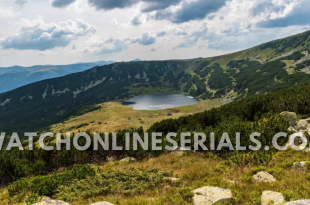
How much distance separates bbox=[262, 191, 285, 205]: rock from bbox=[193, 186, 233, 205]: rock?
125 centimetres

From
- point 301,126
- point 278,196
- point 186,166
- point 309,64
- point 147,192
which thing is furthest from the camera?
point 309,64

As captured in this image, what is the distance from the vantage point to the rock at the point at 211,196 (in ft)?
27.9

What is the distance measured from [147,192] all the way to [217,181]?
3801mm

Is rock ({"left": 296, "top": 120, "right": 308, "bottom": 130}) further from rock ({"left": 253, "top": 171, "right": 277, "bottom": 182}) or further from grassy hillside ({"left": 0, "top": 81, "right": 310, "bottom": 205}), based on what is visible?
rock ({"left": 253, "top": 171, "right": 277, "bottom": 182})

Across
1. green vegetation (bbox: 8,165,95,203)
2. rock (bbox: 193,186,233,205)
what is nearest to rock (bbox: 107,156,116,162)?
green vegetation (bbox: 8,165,95,203)

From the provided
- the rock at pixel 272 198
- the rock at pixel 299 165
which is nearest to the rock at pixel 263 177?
the rock at pixel 299 165

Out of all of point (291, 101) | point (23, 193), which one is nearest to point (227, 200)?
point (23, 193)

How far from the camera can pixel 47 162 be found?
2122 centimetres

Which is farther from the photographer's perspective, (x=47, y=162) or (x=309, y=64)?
(x=309, y=64)

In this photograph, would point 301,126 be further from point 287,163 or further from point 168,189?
point 168,189

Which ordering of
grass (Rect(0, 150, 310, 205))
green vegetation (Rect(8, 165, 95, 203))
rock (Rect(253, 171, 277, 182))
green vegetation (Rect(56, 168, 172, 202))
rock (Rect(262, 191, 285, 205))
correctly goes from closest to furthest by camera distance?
rock (Rect(262, 191, 285, 205)) < grass (Rect(0, 150, 310, 205)) < rock (Rect(253, 171, 277, 182)) < green vegetation (Rect(56, 168, 172, 202)) < green vegetation (Rect(8, 165, 95, 203))

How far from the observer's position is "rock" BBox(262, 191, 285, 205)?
768cm

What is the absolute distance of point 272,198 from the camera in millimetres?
7969

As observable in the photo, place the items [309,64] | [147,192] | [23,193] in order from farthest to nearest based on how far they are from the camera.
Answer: [309,64] < [23,193] < [147,192]
